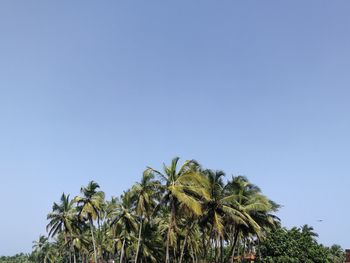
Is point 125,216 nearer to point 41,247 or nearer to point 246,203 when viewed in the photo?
point 246,203

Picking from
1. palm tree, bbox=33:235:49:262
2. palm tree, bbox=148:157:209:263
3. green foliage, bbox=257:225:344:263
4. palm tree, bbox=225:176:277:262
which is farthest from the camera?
palm tree, bbox=33:235:49:262

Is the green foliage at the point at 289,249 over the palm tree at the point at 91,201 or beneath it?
beneath

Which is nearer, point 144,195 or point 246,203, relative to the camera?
point 246,203

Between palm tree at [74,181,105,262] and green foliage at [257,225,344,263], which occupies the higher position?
palm tree at [74,181,105,262]

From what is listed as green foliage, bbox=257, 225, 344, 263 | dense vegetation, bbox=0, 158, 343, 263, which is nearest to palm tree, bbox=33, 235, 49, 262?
dense vegetation, bbox=0, 158, 343, 263

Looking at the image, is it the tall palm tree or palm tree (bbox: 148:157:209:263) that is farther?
the tall palm tree

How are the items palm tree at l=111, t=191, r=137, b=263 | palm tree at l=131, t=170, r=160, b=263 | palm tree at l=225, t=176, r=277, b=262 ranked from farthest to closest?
1. palm tree at l=111, t=191, r=137, b=263
2. palm tree at l=131, t=170, r=160, b=263
3. palm tree at l=225, t=176, r=277, b=262

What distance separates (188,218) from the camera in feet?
147

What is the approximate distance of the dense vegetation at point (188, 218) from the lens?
3838cm

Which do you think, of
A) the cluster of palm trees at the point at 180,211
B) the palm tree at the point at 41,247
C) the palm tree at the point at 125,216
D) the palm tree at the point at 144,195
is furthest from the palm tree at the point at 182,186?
the palm tree at the point at 41,247

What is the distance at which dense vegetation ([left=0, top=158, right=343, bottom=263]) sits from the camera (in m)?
38.4

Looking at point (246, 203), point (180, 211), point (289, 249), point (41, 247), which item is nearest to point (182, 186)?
point (180, 211)

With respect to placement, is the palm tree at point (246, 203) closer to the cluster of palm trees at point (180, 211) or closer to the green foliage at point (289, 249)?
the cluster of palm trees at point (180, 211)

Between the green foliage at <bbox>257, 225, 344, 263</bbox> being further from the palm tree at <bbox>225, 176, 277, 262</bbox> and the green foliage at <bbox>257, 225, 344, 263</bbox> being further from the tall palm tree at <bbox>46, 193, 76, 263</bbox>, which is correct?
the tall palm tree at <bbox>46, 193, 76, 263</bbox>
